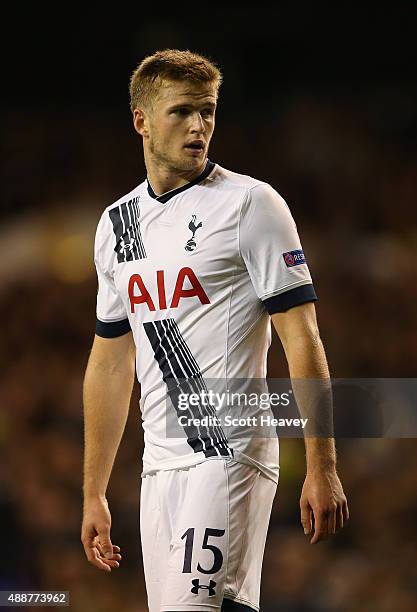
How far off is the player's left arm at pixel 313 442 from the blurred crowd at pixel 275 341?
295 centimetres

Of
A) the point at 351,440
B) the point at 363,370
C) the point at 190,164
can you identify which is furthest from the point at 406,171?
the point at 190,164

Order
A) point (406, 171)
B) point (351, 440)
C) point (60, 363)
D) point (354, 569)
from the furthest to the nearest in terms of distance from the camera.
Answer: point (406, 171) → point (60, 363) → point (351, 440) → point (354, 569)

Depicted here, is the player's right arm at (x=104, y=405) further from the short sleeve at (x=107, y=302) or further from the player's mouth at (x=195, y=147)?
the player's mouth at (x=195, y=147)

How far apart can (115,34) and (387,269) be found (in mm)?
2503

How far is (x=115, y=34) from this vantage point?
742 centimetres

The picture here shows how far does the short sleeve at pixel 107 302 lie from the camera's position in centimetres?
326

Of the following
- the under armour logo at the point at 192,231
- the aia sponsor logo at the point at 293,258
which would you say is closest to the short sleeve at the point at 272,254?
the aia sponsor logo at the point at 293,258

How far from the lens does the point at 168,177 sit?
10.3 feet

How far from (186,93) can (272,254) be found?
547 millimetres

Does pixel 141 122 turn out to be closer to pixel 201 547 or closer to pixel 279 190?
pixel 201 547

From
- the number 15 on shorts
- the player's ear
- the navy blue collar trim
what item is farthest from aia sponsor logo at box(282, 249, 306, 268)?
the number 15 on shorts

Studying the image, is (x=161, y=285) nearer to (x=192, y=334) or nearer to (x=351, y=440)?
(x=192, y=334)

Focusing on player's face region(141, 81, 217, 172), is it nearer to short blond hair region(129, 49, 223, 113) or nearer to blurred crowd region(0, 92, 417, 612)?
short blond hair region(129, 49, 223, 113)

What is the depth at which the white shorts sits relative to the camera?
2.74 m
